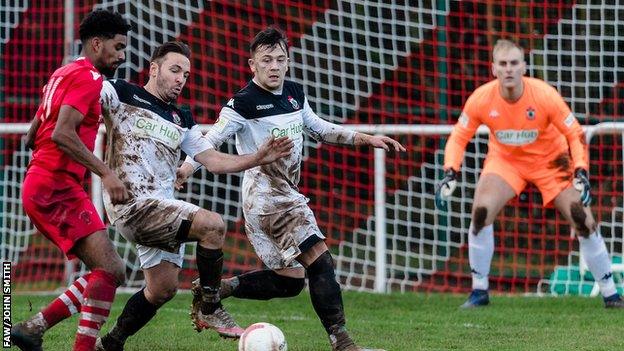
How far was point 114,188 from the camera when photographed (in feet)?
19.6

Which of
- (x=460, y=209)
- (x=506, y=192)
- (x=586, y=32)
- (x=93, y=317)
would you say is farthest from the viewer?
(x=460, y=209)

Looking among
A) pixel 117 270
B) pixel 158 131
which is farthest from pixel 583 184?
pixel 117 270

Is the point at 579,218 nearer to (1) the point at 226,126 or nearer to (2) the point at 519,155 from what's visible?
(2) the point at 519,155

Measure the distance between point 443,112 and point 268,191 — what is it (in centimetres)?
522

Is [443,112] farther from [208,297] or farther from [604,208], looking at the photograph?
[208,297]

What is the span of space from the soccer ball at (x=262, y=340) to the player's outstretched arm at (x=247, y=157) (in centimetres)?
82

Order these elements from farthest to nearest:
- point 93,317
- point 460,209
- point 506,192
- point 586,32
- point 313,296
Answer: point 460,209
point 586,32
point 506,192
point 313,296
point 93,317

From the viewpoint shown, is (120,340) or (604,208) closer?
(120,340)

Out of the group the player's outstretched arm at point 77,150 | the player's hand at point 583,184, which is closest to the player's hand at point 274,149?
the player's outstretched arm at point 77,150

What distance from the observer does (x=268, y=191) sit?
7.10 metres

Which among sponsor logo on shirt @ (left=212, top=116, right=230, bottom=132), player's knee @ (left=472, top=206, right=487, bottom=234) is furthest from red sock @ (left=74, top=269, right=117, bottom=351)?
player's knee @ (left=472, top=206, right=487, bottom=234)

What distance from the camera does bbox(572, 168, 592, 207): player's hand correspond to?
8844 millimetres

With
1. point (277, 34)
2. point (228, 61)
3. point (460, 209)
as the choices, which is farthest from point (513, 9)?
point (277, 34)

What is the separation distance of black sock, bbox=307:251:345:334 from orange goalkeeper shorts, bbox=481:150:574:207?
9.73 ft
